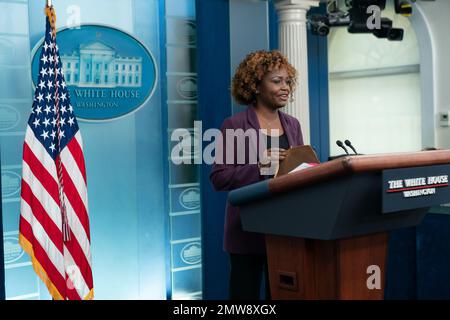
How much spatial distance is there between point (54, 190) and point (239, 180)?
804 mm

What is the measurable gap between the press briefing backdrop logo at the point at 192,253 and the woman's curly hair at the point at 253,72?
123 centimetres

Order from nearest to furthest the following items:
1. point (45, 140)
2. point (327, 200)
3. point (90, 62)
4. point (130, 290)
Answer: point (327, 200), point (45, 140), point (90, 62), point (130, 290)

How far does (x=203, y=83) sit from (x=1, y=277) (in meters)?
1.45

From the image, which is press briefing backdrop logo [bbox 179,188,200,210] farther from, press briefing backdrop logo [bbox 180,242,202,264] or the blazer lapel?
the blazer lapel

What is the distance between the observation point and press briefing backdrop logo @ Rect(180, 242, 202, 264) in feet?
11.7

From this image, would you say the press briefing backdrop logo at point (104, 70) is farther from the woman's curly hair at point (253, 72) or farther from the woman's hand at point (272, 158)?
the woman's hand at point (272, 158)

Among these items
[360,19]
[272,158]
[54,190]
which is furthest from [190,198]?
[360,19]

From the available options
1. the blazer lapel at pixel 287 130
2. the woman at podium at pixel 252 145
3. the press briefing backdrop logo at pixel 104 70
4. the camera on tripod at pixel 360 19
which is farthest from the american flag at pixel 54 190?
the camera on tripod at pixel 360 19

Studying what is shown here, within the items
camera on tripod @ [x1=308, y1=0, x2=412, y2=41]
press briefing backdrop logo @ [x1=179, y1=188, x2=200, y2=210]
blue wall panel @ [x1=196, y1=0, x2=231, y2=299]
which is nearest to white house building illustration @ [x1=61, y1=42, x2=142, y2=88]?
blue wall panel @ [x1=196, y1=0, x2=231, y2=299]

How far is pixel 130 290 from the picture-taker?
3.37 meters

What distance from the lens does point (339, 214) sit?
170 cm

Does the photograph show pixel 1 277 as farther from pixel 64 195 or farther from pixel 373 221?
pixel 373 221

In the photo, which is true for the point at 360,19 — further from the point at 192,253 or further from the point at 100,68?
the point at 100,68
